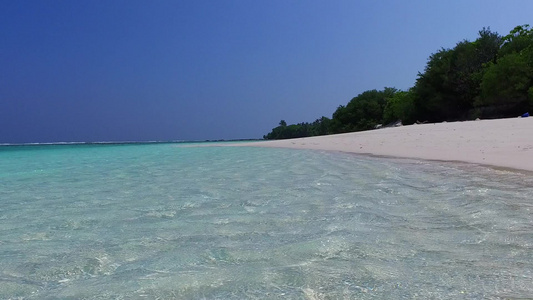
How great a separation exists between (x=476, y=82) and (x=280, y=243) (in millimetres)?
37243

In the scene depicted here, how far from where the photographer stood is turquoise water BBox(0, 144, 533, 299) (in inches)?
68.7

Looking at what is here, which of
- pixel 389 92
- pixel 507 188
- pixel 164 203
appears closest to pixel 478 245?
pixel 507 188

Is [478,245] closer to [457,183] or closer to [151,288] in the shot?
[151,288]

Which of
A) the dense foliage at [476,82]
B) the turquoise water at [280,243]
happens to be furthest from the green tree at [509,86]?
the turquoise water at [280,243]

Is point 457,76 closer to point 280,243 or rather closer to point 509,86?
point 509,86

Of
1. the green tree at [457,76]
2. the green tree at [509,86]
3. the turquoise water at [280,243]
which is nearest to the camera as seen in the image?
the turquoise water at [280,243]

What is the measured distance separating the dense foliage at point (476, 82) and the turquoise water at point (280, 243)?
2797cm

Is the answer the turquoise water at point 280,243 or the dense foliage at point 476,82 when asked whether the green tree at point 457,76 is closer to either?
the dense foliage at point 476,82

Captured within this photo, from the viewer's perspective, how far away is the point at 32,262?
225cm

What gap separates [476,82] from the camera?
34562 mm

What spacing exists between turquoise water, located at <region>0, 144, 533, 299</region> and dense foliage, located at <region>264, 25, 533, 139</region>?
27968 mm

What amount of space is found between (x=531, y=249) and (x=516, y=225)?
0.52 metres

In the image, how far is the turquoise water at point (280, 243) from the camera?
1.75 meters

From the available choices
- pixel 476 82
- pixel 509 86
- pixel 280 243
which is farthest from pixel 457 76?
pixel 280 243
